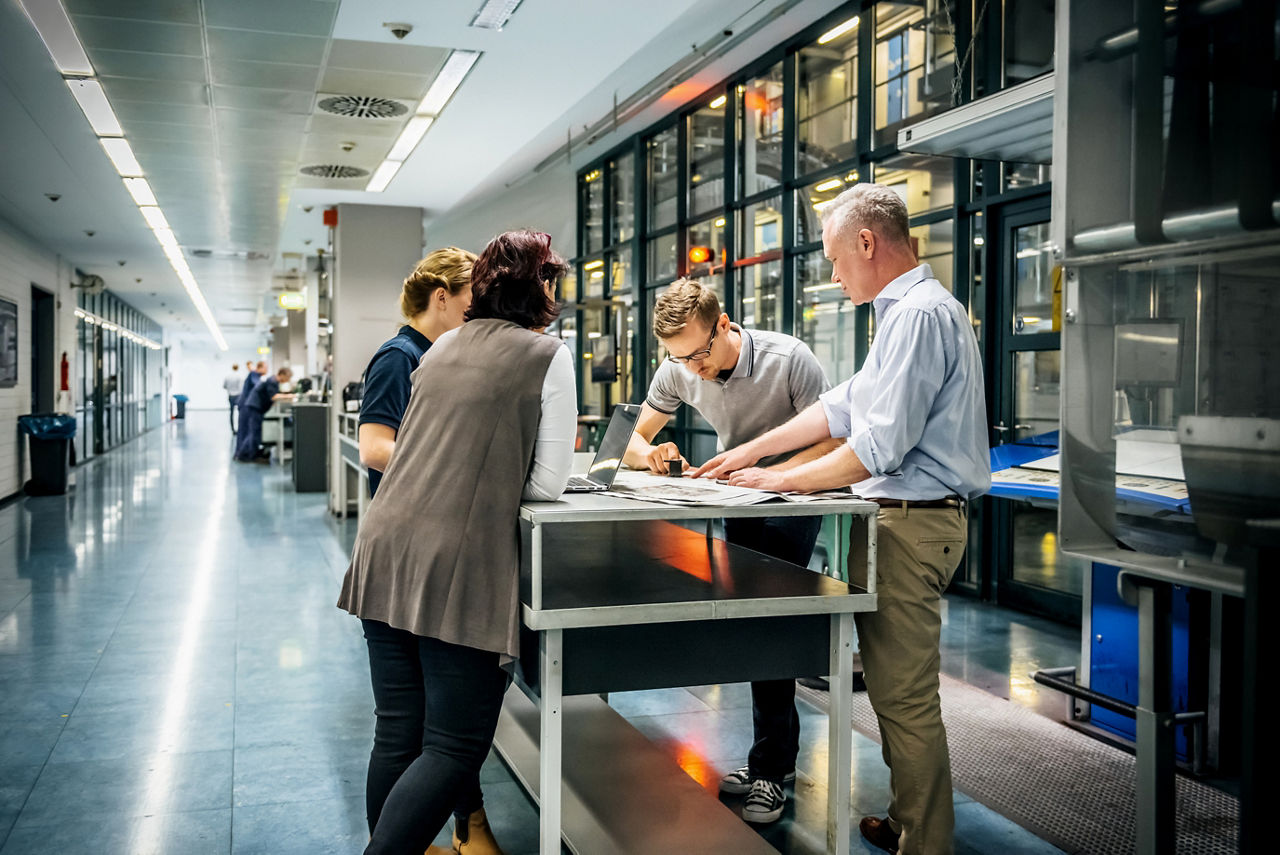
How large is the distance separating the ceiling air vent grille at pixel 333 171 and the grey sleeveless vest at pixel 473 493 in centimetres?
670

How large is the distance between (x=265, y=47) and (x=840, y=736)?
4.76m

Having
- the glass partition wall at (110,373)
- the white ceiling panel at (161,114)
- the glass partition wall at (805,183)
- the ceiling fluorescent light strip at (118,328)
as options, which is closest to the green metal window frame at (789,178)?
the glass partition wall at (805,183)

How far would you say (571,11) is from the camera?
509 cm

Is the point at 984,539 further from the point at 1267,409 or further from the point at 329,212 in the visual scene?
the point at 329,212

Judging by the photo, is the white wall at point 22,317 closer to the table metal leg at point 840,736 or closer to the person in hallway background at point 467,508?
the person in hallway background at point 467,508

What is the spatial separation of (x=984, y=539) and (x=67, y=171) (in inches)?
312

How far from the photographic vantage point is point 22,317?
36.6 ft

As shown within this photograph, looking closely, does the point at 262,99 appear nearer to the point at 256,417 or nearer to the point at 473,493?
the point at 473,493

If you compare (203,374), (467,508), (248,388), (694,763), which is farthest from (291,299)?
(203,374)

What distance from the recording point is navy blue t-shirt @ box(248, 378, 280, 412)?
14.6m

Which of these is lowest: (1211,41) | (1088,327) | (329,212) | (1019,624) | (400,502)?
(1019,624)

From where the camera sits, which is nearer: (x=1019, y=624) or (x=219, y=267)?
(x=1019, y=624)

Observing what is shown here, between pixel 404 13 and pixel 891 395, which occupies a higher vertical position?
pixel 404 13

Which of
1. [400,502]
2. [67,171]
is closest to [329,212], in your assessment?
[67,171]
